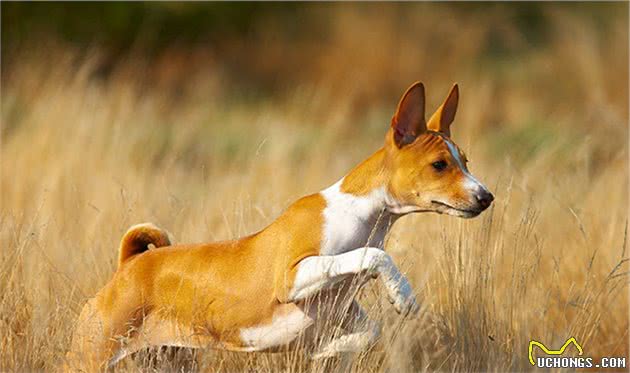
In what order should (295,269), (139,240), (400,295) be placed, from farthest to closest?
1. (139,240)
2. (295,269)
3. (400,295)

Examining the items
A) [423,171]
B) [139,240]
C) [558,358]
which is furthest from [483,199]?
[139,240]

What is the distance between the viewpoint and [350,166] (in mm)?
10438

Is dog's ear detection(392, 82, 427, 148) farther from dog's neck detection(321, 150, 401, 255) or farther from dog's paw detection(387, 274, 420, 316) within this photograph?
dog's paw detection(387, 274, 420, 316)

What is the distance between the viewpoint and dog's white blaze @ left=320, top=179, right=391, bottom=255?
16.8 ft

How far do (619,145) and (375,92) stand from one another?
565 centimetres

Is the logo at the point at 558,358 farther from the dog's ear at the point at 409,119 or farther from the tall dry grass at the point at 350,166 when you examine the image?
the dog's ear at the point at 409,119

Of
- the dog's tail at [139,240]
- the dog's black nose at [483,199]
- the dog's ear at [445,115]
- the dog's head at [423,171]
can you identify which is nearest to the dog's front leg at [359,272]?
the dog's head at [423,171]

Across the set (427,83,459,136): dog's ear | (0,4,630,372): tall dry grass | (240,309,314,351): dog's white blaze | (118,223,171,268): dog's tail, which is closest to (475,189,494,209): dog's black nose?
(427,83,459,136): dog's ear

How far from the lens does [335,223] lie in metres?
5.14

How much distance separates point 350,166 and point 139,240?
16.2 ft

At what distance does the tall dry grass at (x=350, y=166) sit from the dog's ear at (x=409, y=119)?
81 centimetres

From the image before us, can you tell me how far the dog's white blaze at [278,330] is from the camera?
5.19 m

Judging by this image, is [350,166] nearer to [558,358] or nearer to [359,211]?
[558,358]

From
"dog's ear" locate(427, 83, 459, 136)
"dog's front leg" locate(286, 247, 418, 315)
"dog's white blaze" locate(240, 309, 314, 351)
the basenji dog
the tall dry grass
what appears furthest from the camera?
the tall dry grass
